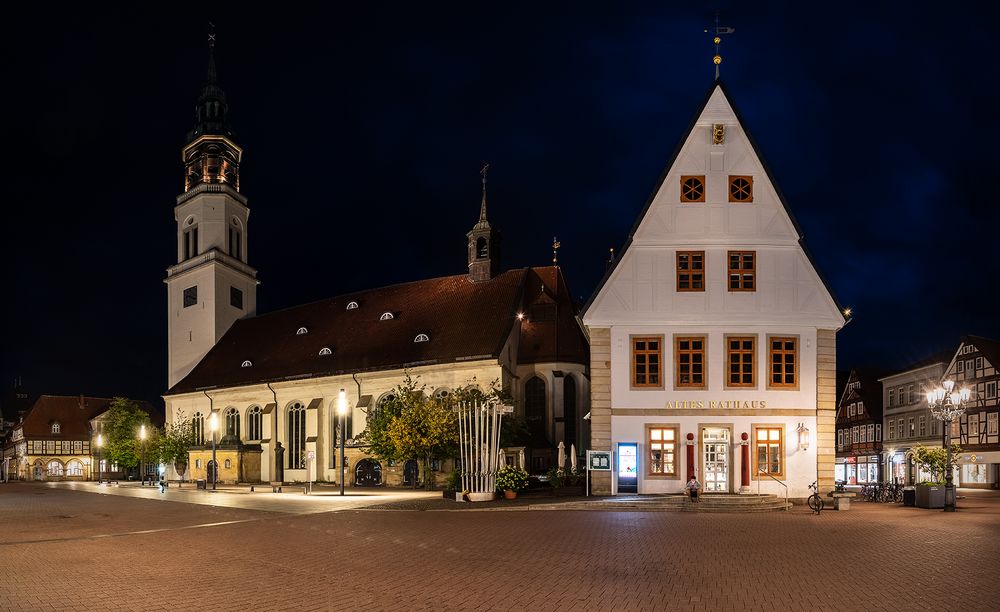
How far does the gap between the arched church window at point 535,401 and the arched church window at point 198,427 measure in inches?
1183

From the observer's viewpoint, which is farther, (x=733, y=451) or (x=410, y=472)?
(x=410, y=472)

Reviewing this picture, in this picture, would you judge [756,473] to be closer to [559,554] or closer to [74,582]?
[559,554]

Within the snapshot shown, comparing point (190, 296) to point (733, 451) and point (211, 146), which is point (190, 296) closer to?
point (211, 146)

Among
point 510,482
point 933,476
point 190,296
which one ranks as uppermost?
point 190,296

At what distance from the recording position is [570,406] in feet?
180

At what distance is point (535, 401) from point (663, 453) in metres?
20.9

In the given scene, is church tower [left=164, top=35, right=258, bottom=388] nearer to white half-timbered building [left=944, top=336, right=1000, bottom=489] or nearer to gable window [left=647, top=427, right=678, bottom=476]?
gable window [left=647, top=427, right=678, bottom=476]

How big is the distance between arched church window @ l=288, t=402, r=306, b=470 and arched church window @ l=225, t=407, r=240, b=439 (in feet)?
21.2

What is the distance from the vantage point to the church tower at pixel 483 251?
60594 mm

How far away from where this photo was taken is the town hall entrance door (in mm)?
34406

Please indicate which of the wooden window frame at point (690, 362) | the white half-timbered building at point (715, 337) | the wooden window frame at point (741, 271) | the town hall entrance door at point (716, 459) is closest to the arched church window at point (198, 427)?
the white half-timbered building at point (715, 337)

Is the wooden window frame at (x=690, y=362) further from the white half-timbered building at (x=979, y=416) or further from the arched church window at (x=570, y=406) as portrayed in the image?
the white half-timbered building at (x=979, y=416)

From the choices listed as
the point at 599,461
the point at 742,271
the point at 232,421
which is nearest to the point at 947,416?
the point at 742,271

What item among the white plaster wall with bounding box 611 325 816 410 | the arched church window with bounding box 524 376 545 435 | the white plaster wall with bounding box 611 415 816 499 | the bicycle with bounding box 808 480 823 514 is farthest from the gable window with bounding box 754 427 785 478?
the arched church window with bounding box 524 376 545 435
